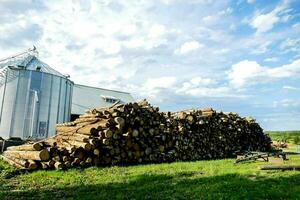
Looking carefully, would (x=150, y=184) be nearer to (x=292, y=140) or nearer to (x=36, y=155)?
(x=36, y=155)

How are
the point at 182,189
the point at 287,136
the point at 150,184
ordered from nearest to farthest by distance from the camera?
the point at 182,189 → the point at 150,184 → the point at 287,136

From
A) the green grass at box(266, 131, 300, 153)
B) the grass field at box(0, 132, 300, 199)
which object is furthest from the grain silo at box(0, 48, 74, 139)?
the green grass at box(266, 131, 300, 153)

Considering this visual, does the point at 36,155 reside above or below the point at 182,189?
above

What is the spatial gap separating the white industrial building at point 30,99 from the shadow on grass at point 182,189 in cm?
1735

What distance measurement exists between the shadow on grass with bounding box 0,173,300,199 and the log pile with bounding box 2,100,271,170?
4.02 m

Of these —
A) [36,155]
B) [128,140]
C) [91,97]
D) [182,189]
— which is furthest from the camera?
[91,97]

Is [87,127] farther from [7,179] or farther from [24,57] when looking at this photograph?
[24,57]

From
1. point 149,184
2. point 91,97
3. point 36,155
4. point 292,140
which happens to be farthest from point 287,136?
point 149,184

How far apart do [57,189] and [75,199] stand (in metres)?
1.72

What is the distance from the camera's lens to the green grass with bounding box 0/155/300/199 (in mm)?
8539

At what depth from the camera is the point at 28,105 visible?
2623 cm

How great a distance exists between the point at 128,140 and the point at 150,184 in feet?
19.0

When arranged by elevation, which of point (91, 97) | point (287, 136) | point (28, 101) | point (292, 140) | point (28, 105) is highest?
point (91, 97)

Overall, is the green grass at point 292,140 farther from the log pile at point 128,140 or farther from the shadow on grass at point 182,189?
the shadow on grass at point 182,189
